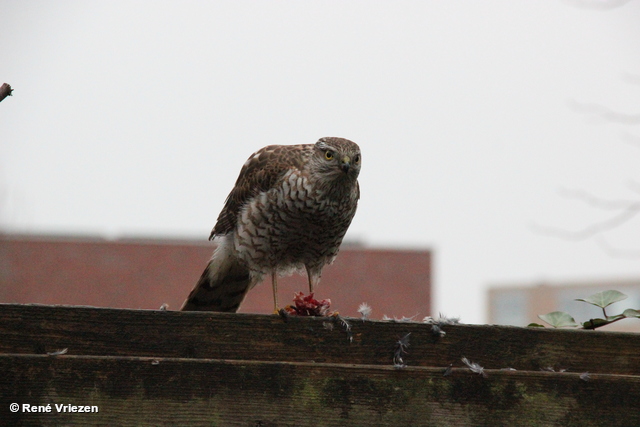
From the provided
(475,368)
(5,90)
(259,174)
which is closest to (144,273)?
(259,174)

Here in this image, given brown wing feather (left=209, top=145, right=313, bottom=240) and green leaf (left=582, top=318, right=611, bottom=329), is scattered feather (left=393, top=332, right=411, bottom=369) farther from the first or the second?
brown wing feather (left=209, top=145, right=313, bottom=240)

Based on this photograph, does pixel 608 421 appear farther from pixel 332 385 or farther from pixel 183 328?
pixel 183 328

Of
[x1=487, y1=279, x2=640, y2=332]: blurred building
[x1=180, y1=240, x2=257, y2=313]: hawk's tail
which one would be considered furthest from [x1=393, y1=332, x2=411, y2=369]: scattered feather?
[x1=487, y1=279, x2=640, y2=332]: blurred building

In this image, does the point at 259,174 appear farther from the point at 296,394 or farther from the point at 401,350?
the point at 296,394

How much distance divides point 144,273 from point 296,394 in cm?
2487

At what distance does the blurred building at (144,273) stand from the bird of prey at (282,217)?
21574mm

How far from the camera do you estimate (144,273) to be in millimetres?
26156

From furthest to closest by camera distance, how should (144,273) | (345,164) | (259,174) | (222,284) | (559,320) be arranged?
A: (144,273)
(222,284)
(259,174)
(345,164)
(559,320)

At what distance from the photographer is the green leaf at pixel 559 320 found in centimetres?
253

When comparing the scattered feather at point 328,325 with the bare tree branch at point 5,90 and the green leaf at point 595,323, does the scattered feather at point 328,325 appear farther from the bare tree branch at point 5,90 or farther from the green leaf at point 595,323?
the bare tree branch at point 5,90

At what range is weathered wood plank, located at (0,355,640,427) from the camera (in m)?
1.88

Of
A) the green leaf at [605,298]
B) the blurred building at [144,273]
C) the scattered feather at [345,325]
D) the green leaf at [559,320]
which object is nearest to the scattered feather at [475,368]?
the scattered feather at [345,325]

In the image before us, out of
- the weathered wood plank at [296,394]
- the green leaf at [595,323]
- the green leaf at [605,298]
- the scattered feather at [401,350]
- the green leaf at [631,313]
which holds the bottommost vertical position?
the weathered wood plank at [296,394]

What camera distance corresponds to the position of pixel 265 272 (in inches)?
158
